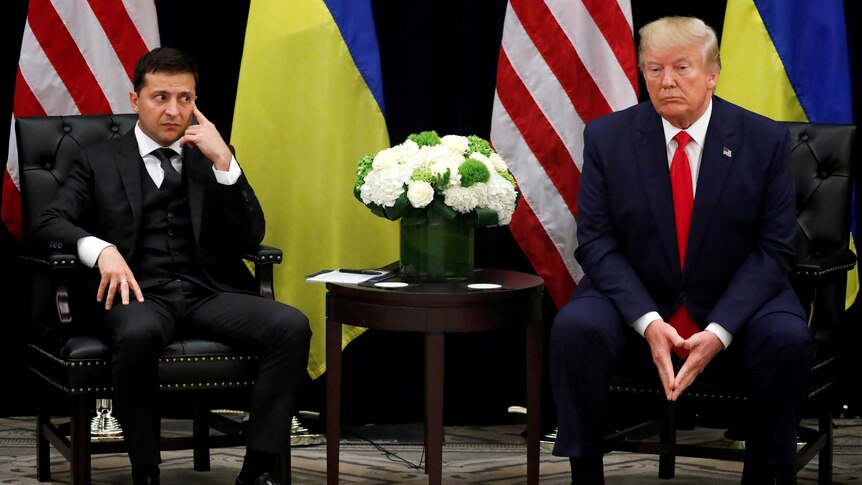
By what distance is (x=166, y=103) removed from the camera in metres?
4.02

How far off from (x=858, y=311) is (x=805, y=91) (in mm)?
1061

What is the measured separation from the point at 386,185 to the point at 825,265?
1.29 m

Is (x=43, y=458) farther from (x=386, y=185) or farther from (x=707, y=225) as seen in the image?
(x=707, y=225)

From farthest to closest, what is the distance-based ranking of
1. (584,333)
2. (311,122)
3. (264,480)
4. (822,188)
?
(311,122)
(822,188)
(264,480)
(584,333)

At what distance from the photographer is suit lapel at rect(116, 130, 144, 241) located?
3.98m

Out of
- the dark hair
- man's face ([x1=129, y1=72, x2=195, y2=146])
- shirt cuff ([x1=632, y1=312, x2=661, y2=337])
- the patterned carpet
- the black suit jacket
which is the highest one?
the dark hair

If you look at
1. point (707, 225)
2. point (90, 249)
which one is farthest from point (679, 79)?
point (90, 249)

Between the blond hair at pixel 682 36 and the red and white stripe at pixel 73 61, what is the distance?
1.87 meters

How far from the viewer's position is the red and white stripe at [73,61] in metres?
4.55

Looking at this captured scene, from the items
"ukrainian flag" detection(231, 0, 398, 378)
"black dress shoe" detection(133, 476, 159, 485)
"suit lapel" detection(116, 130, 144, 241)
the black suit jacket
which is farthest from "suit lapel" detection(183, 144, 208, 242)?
"black dress shoe" detection(133, 476, 159, 485)

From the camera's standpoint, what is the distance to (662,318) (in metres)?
3.68

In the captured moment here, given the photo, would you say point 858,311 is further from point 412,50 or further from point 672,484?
point 412,50

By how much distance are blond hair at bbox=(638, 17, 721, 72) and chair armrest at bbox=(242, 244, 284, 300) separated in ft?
4.17

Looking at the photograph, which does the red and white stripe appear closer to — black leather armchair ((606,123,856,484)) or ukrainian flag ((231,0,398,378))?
ukrainian flag ((231,0,398,378))
